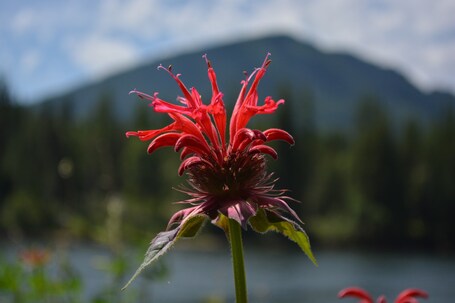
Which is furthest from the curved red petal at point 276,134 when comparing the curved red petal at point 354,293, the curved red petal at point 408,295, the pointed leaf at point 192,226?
the curved red petal at point 408,295

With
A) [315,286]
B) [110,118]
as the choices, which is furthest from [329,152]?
[315,286]

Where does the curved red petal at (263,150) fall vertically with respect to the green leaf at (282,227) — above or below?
above

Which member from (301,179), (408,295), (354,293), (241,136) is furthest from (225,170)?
(301,179)

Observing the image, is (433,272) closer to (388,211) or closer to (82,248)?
(82,248)

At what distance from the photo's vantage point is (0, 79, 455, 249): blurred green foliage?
194 feet

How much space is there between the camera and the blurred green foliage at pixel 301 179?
59188 millimetres

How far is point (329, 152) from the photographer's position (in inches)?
3184

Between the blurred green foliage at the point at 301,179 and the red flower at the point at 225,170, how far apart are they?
49104mm

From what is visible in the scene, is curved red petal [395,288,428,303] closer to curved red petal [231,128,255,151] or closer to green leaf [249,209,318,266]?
green leaf [249,209,318,266]

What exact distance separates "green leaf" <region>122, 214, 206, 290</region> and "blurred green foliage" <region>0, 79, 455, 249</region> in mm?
49345

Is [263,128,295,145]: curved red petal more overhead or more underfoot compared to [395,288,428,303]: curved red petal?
more overhead

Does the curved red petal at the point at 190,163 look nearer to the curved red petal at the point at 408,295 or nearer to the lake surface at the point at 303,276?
the curved red petal at the point at 408,295

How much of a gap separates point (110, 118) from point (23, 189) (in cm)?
1781

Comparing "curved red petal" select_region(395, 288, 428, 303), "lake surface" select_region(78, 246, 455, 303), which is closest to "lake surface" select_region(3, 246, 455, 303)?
"lake surface" select_region(78, 246, 455, 303)
